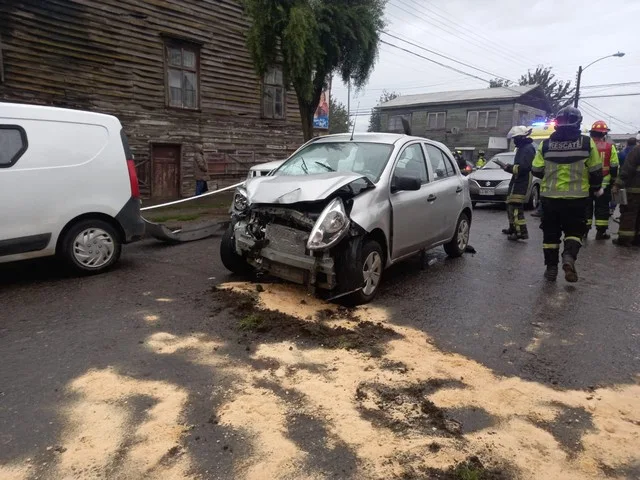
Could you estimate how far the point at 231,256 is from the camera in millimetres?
5488

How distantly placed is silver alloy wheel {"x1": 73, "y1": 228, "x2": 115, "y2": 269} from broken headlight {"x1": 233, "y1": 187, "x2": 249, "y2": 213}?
5.77 ft

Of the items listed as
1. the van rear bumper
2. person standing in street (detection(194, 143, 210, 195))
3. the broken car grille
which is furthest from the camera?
person standing in street (detection(194, 143, 210, 195))

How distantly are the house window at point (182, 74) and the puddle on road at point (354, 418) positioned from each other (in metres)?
12.8

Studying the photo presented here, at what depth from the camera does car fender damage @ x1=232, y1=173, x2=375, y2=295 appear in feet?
14.4

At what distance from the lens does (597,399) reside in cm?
313

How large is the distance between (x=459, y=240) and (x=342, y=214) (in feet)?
10.8

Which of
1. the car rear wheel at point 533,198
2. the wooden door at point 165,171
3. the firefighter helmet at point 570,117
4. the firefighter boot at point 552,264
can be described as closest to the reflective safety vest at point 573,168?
the firefighter helmet at point 570,117

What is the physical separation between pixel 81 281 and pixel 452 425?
14.4 ft

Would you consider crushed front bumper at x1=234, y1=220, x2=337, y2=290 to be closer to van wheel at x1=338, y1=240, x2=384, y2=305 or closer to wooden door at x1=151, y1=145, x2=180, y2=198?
van wheel at x1=338, y1=240, x2=384, y2=305

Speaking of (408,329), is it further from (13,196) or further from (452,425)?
(13,196)

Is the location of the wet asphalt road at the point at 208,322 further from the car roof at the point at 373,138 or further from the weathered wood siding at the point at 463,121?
the weathered wood siding at the point at 463,121

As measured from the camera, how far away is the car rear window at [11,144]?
4938mm

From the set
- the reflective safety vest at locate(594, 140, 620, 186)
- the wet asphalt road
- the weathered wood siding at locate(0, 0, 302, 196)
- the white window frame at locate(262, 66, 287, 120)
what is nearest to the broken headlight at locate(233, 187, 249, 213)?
the wet asphalt road

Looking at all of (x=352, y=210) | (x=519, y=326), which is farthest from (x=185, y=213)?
(x=519, y=326)
